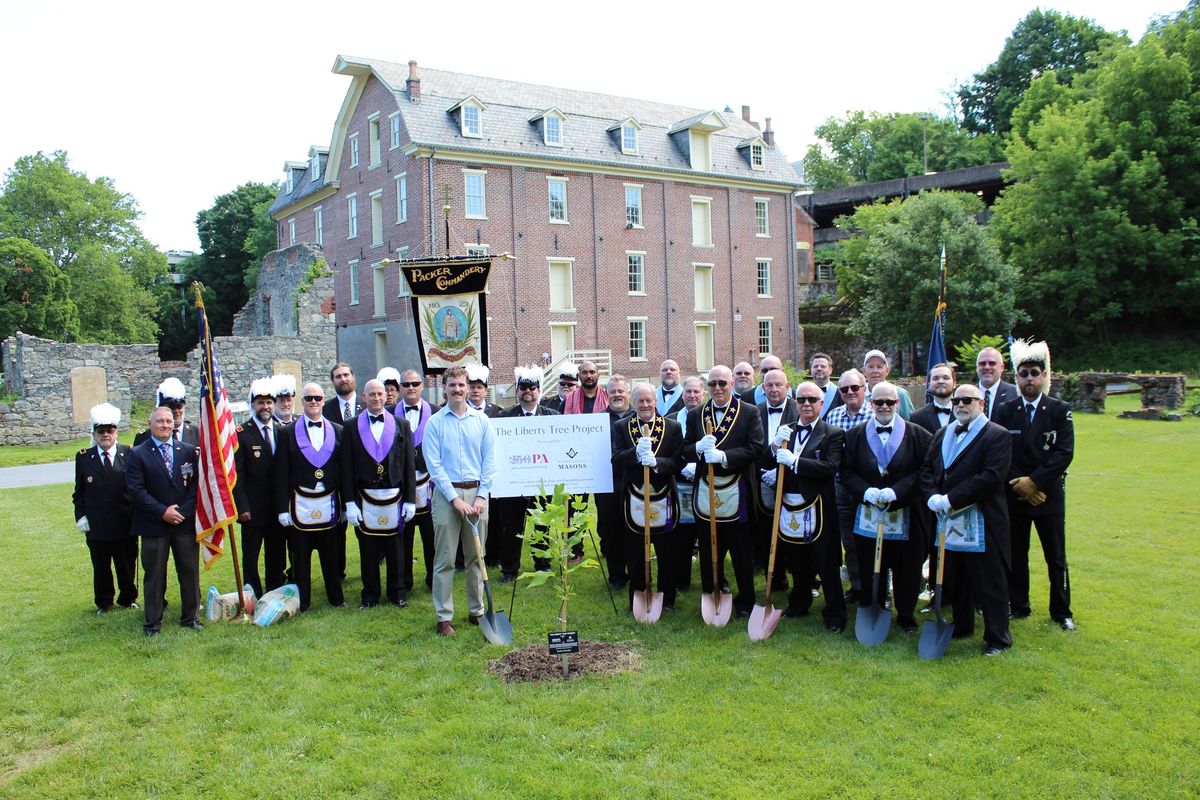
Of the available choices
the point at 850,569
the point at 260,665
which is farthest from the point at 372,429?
the point at 850,569

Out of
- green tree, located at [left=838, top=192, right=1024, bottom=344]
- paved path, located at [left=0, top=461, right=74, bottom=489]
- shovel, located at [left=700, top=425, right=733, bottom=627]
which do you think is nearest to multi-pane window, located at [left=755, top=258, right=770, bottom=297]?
green tree, located at [left=838, top=192, right=1024, bottom=344]

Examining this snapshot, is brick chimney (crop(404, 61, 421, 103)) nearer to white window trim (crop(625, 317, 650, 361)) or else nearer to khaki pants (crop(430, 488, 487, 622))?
white window trim (crop(625, 317, 650, 361))

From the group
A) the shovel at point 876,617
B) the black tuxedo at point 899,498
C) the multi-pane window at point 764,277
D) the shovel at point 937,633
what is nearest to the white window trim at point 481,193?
the multi-pane window at point 764,277

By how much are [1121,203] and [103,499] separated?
39.8 metres

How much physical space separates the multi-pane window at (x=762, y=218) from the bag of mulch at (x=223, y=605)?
36.7m

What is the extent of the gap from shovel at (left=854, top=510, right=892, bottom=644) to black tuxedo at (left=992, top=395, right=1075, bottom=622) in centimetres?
118

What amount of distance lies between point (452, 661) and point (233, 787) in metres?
2.01

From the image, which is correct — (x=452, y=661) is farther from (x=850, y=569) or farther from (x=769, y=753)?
(x=850, y=569)

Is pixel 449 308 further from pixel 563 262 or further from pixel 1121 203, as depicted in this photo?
pixel 1121 203

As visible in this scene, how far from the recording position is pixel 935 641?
6309 millimetres

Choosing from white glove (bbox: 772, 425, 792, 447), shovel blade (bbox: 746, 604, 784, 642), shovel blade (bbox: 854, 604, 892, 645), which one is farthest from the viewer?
white glove (bbox: 772, 425, 792, 447)

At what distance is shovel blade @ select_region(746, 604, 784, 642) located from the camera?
683cm

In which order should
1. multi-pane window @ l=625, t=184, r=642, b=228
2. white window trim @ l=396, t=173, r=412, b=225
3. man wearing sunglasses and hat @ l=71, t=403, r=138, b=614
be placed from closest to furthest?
man wearing sunglasses and hat @ l=71, t=403, r=138, b=614 < white window trim @ l=396, t=173, r=412, b=225 < multi-pane window @ l=625, t=184, r=642, b=228

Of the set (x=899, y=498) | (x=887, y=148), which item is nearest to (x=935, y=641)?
(x=899, y=498)
